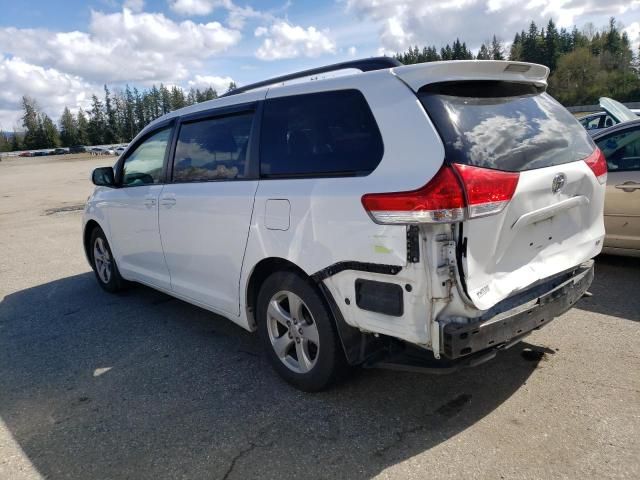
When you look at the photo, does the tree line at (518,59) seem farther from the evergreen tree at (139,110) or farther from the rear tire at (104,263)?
the rear tire at (104,263)

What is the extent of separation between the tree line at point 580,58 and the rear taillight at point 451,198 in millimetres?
64888

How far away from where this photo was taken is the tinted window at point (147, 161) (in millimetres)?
4641

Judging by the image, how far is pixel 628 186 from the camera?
5.20 metres

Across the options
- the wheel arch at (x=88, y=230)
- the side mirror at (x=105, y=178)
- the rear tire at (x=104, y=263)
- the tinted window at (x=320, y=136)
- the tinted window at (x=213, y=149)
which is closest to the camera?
the tinted window at (x=320, y=136)

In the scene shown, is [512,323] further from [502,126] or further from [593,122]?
[593,122]

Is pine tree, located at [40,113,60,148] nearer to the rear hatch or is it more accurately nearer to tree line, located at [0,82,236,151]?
tree line, located at [0,82,236,151]

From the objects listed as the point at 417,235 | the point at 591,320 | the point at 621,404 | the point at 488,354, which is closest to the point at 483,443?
the point at 488,354

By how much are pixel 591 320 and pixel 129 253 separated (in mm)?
4322

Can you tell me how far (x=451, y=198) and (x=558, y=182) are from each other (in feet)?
2.87

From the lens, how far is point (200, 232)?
3.97 metres

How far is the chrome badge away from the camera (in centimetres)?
288

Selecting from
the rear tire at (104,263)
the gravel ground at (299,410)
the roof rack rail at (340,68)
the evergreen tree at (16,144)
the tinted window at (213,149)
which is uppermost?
the evergreen tree at (16,144)

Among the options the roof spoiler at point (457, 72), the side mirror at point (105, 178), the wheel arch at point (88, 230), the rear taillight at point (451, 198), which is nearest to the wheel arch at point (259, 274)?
the rear taillight at point (451, 198)

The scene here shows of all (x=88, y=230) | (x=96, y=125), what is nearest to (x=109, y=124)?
(x=96, y=125)
